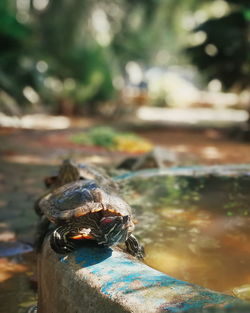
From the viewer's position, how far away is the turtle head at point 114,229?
7.47 feet

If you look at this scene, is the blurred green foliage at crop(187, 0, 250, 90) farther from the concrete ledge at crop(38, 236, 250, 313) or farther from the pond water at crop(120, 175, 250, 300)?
the concrete ledge at crop(38, 236, 250, 313)

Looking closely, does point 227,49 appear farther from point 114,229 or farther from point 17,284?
point 114,229

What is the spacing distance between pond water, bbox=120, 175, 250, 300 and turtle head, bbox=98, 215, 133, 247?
43cm

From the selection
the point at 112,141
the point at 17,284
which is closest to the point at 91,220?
the point at 17,284

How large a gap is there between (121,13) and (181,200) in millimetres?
27850

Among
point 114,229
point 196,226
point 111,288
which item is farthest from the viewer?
point 196,226

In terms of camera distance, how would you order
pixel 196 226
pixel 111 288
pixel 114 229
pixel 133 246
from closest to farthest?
pixel 111 288, pixel 114 229, pixel 133 246, pixel 196 226

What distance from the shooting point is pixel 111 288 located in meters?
1.94

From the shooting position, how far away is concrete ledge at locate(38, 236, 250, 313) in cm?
176

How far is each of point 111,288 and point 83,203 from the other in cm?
52

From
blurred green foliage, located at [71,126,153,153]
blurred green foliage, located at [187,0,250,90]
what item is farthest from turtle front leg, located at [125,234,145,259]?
blurred green foliage, located at [187,0,250,90]

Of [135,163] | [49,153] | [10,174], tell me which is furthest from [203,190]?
[49,153]

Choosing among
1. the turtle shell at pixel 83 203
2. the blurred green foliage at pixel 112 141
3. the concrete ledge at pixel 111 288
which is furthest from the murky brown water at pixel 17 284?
the blurred green foliage at pixel 112 141

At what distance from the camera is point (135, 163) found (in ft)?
22.0
